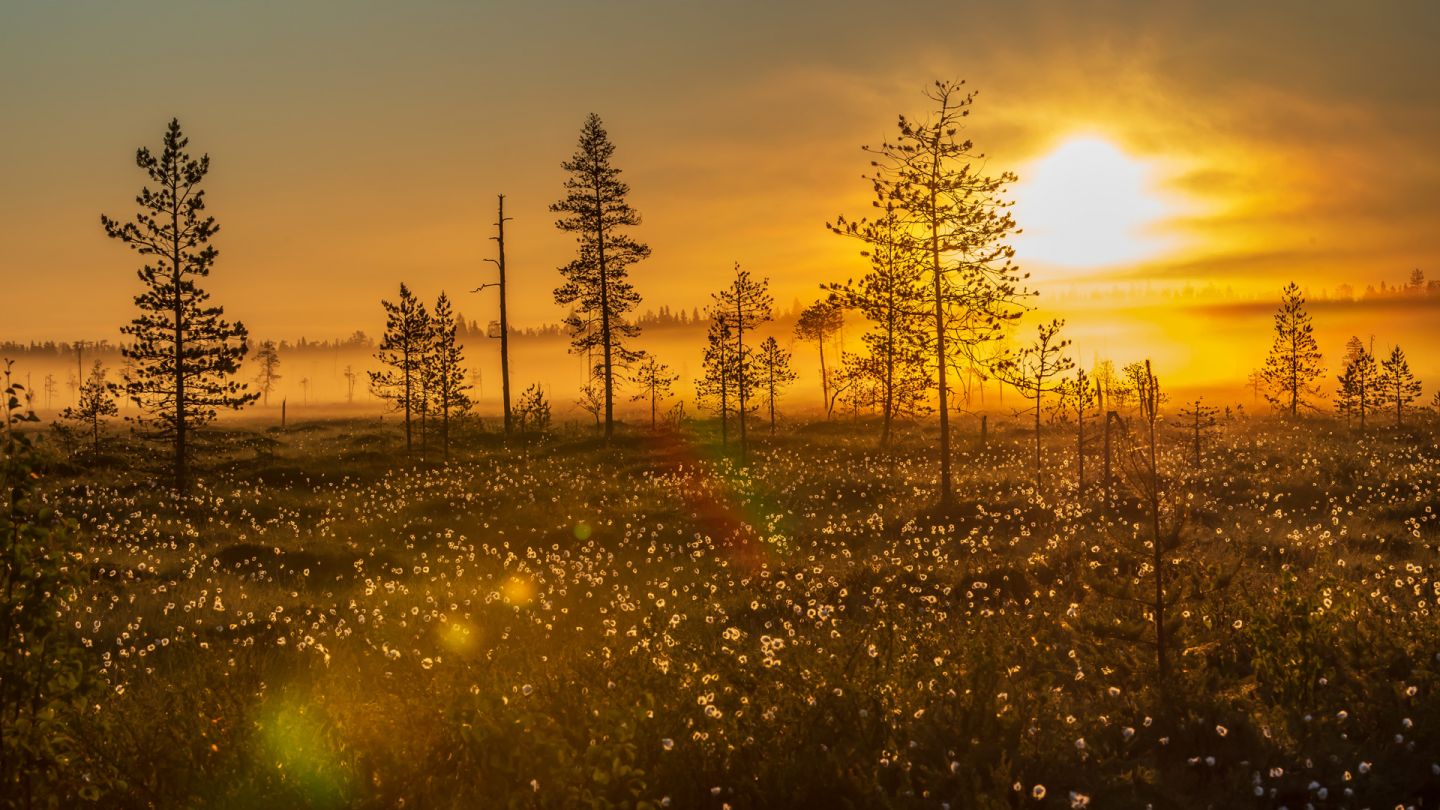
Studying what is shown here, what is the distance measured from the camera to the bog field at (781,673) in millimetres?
6227

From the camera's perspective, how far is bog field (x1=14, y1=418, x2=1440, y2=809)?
6.23 meters

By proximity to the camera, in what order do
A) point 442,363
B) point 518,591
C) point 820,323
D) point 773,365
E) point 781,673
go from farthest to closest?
point 820,323
point 773,365
point 442,363
point 518,591
point 781,673

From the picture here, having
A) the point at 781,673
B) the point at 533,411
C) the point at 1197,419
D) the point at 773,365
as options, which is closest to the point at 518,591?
the point at 781,673

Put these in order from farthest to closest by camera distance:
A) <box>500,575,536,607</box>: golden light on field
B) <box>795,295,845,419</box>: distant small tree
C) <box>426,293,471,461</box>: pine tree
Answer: <box>795,295,845,419</box>: distant small tree < <box>426,293,471,461</box>: pine tree < <box>500,575,536,607</box>: golden light on field

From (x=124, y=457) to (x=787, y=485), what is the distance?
98.0 feet

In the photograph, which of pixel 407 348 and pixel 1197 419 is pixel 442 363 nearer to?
pixel 407 348

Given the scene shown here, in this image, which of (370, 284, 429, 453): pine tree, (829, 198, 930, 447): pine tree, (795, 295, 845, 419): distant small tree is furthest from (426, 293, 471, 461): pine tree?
(795, 295, 845, 419): distant small tree

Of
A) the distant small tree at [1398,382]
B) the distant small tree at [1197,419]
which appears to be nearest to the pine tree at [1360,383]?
the distant small tree at [1398,382]

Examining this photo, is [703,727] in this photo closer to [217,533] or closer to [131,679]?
[131,679]

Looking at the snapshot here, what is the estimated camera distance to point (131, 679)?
10.1m

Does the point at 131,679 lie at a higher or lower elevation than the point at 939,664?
lower

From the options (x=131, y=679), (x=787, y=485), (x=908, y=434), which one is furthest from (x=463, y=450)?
(x=131, y=679)

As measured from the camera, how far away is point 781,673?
292 inches

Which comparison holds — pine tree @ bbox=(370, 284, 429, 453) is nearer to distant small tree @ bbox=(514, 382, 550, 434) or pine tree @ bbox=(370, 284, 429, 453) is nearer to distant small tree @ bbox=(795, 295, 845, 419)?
distant small tree @ bbox=(514, 382, 550, 434)
